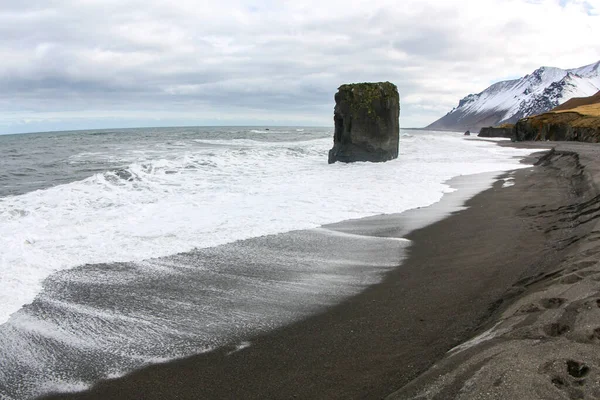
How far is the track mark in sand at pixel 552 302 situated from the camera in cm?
349

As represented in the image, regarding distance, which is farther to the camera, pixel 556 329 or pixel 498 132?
pixel 498 132

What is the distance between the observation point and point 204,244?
7.56 metres

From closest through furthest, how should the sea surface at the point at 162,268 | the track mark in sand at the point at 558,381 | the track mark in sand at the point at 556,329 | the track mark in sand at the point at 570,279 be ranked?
1. the track mark in sand at the point at 558,381
2. the track mark in sand at the point at 556,329
3. the track mark in sand at the point at 570,279
4. the sea surface at the point at 162,268

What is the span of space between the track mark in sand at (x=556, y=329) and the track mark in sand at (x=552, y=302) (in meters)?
0.38

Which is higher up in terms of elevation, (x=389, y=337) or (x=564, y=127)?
(x=564, y=127)

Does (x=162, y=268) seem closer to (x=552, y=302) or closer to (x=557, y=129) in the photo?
(x=552, y=302)

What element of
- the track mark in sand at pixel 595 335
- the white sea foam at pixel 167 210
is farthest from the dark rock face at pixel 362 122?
the track mark in sand at pixel 595 335

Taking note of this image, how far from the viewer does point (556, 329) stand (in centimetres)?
307

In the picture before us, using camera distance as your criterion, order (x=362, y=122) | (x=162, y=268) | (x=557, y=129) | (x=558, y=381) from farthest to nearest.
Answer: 1. (x=557, y=129)
2. (x=362, y=122)
3. (x=162, y=268)
4. (x=558, y=381)

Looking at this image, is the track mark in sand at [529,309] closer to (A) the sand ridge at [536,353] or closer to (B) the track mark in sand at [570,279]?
(A) the sand ridge at [536,353]

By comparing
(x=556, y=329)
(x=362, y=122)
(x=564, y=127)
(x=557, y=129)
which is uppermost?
(x=564, y=127)

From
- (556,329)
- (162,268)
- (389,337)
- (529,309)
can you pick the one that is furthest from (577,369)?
(162,268)

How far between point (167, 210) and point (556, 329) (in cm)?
922

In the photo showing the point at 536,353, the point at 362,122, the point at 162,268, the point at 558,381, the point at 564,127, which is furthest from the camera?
the point at 564,127
